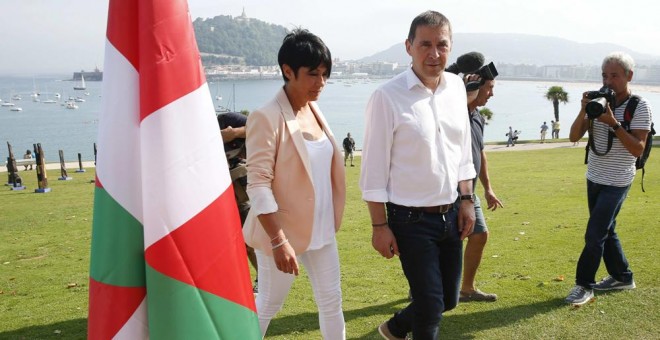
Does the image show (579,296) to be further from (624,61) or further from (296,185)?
(296,185)

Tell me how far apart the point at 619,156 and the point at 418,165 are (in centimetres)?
236

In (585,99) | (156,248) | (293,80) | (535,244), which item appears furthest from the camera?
(535,244)

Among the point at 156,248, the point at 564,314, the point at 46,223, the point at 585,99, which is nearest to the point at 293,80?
the point at 156,248

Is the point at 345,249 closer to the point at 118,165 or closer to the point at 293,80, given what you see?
the point at 293,80

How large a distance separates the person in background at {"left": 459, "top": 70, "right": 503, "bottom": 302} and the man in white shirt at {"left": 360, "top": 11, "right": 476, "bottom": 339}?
129cm

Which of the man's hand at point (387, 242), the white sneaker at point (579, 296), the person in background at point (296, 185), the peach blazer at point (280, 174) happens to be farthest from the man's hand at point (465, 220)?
the white sneaker at point (579, 296)

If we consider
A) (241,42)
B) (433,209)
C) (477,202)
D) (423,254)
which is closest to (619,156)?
(477,202)

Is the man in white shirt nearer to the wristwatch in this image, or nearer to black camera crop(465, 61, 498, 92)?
the wristwatch

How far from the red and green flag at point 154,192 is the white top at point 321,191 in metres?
1.17

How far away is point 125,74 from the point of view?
7.55 feet

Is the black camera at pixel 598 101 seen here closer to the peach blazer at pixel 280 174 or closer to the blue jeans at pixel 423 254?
the blue jeans at pixel 423 254

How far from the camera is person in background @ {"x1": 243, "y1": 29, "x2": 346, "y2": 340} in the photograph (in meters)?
3.33

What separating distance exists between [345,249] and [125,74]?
19.0ft

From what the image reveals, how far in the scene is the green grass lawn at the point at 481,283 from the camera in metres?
4.73
